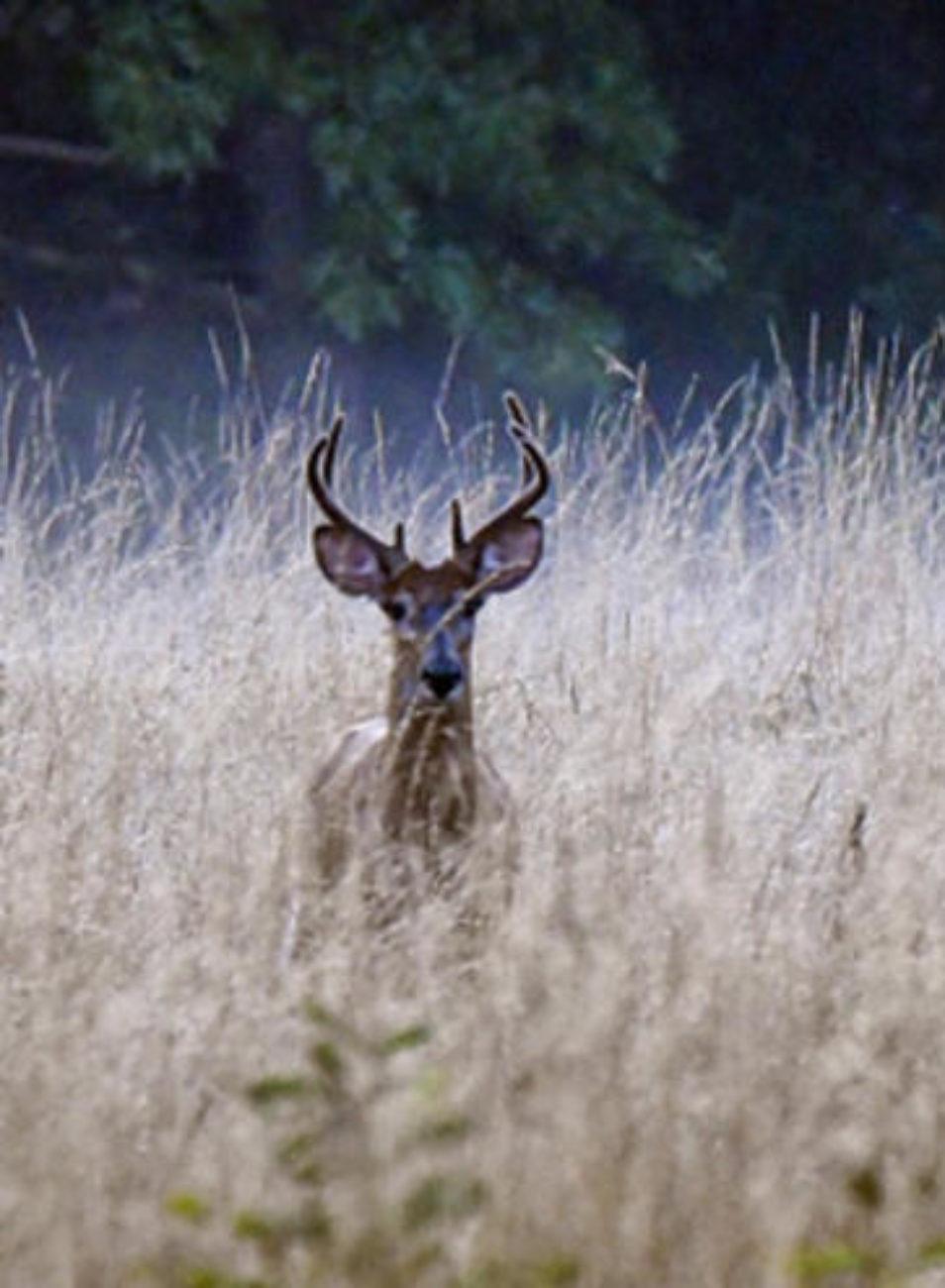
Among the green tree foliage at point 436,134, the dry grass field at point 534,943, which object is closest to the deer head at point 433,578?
the dry grass field at point 534,943

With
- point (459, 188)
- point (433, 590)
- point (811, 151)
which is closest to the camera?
point (433, 590)

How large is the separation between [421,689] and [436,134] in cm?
1024

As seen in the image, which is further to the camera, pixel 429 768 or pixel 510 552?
pixel 510 552

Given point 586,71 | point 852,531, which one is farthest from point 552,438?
point 852,531

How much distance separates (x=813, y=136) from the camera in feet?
66.0

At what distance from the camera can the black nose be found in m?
7.24

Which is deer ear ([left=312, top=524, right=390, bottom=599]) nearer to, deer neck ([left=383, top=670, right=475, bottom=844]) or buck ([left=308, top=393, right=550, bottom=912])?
buck ([left=308, top=393, right=550, bottom=912])

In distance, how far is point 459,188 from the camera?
17797 mm

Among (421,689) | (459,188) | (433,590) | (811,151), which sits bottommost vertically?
(421,689)

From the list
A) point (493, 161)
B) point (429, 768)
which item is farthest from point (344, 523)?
point (493, 161)

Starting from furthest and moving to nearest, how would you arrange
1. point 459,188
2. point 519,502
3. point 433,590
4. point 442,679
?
point 459,188 < point 519,502 < point 433,590 < point 442,679

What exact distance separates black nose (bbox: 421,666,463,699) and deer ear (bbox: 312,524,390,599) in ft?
0.96

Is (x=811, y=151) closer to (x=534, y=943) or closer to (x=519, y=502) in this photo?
(x=519, y=502)

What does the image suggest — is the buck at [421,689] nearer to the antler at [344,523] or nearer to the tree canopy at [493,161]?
the antler at [344,523]
